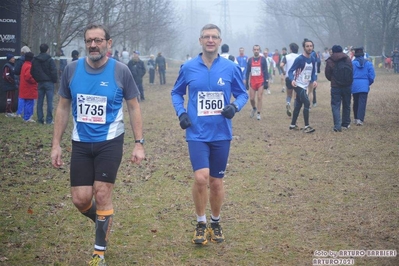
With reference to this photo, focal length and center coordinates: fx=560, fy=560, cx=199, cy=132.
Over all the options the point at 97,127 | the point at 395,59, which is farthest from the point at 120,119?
the point at 395,59

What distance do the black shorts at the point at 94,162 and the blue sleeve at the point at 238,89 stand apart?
153 centimetres

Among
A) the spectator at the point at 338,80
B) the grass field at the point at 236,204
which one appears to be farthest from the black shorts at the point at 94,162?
the spectator at the point at 338,80

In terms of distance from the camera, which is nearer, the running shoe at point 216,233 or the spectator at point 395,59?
the running shoe at point 216,233

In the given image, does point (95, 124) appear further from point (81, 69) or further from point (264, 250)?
point (264, 250)

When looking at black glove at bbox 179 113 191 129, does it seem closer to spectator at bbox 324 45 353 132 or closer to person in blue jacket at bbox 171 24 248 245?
person in blue jacket at bbox 171 24 248 245

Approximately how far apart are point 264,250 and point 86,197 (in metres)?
1.95

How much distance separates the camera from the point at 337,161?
423 inches

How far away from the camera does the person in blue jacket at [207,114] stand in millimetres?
5855

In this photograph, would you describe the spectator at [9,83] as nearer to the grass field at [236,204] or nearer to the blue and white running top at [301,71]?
the grass field at [236,204]

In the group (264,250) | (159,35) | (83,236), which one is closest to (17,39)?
(83,236)

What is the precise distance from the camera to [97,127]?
530cm

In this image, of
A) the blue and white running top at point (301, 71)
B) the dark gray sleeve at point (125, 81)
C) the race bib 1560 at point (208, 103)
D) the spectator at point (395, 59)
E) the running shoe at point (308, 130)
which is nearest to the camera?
the dark gray sleeve at point (125, 81)

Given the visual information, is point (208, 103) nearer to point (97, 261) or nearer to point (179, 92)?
point (179, 92)

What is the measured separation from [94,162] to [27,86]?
1213 centimetres
